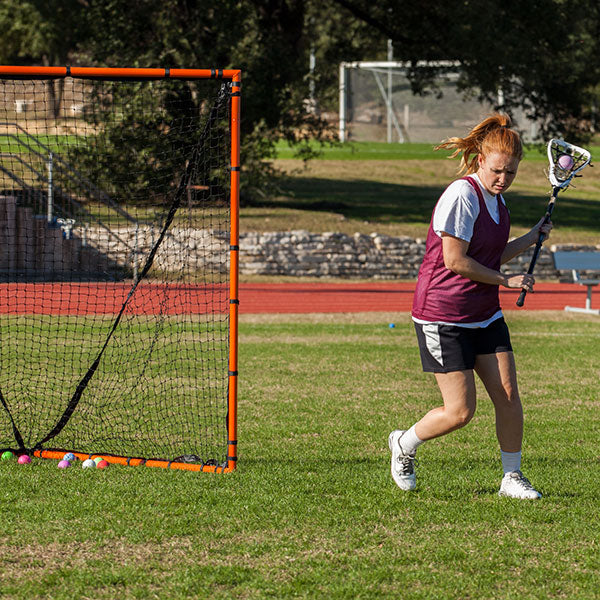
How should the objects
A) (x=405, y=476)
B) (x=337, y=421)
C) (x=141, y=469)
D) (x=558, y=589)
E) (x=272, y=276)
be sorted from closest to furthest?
(x=558, y=589)
(x=405, y=476)
(x=141, y=469)
(x=337, y=421)
(x=272, y=276)

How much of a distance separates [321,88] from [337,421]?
70.1 feet

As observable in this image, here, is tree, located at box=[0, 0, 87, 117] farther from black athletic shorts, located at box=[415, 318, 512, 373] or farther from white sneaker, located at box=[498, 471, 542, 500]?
white sneaker, located at box=[498, 471, 542, 500]

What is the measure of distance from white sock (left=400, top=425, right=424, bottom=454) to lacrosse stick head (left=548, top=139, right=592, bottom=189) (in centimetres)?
181

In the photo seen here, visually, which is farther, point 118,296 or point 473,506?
point 118,296

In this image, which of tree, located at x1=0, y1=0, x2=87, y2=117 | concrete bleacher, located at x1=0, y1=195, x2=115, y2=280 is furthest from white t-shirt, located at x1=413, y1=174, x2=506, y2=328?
concrete bleacher, located at x1=0, y1=195, x2=115, y2=280

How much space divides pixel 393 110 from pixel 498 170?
1991 inches

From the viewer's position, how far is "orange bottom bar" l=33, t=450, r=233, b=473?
654cm

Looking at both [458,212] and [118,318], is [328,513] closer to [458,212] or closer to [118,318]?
[458,212]

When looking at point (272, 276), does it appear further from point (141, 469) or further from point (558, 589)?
point (558, 589)

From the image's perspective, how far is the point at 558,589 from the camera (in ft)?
14.8

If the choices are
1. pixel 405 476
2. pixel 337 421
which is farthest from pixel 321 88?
pixel 405 476

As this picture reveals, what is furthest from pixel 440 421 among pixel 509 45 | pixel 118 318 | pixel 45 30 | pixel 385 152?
pixel 385 152

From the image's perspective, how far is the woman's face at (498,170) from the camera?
5.39 meters

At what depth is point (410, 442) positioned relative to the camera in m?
5.95
